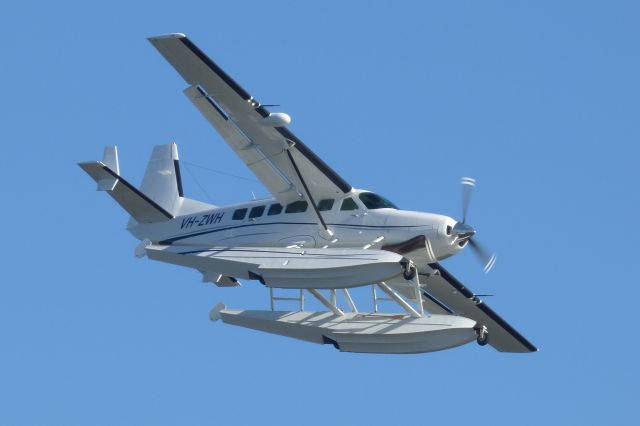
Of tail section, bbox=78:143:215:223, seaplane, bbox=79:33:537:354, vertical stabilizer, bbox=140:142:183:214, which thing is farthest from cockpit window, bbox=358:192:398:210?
vertical stabilizer, bbox=140:142:183:214

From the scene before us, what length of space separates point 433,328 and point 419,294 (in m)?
0.97

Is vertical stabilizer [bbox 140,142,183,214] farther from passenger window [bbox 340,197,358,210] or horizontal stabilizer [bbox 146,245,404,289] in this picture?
passenger window [bbox 340,197,358,210]

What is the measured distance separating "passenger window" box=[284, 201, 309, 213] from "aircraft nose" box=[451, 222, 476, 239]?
140 inches

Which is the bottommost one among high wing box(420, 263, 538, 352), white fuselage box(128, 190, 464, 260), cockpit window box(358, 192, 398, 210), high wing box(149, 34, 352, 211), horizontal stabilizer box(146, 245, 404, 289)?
high wing box(420, 263, 538, 352)

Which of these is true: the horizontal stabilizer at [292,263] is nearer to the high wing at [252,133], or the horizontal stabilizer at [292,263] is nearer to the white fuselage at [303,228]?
the white fuselage at [303,228]

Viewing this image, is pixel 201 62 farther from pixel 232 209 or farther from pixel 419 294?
pixel 419 294

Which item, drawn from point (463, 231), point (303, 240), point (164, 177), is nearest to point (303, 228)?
point (303, 240)

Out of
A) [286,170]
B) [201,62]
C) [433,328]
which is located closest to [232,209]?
[286,170]

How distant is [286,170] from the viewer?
2947 centimetres

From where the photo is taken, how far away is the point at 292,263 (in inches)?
1088

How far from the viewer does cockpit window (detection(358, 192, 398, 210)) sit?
2875 centimetres

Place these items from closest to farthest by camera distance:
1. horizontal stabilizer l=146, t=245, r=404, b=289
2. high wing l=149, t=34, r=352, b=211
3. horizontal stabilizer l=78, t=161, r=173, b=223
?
horizontal stabilizer l=146, t=245, r=404, b=289 < high wing l=149, t=34, r=352, b=211 < horizontal stabilizer l=78, t=161, r=173, b=223

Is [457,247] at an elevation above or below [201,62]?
below

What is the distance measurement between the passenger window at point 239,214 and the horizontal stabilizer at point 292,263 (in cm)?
140
